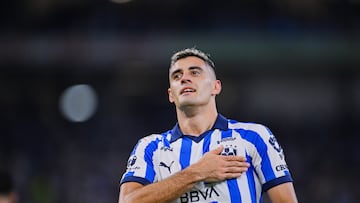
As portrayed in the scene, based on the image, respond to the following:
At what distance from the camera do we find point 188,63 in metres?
4.43

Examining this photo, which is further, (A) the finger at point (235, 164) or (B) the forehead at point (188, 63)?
(B) the forehead at point (188, 63)

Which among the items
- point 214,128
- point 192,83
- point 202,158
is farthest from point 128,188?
point 192,83

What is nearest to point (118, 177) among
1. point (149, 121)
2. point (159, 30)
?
point (149, 121)

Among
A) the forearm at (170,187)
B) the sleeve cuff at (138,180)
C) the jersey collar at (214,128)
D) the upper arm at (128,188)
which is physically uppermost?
the jersey collar at (214,128)

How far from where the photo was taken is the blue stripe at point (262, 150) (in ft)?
13.5

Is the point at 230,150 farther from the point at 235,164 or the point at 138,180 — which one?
the point at 138,180

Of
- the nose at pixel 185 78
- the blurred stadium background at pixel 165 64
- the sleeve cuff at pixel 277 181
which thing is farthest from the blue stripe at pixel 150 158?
the blurred stadium background at pixel 165 64

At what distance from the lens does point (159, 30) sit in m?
14.3

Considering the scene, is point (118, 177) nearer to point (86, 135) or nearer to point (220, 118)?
point (86, 135)

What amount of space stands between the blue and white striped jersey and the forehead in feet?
1.16

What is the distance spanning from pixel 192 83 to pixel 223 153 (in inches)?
18.6

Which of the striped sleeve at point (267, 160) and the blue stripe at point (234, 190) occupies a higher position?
the striped sleeve at point (267, 160)

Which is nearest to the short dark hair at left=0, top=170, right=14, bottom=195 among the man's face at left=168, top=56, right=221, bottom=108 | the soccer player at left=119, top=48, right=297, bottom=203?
the soccer player at left=119, top=48, right=297, bottom=203

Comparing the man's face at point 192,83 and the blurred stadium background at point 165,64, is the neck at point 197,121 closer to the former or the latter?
the man's face at point 192,83
